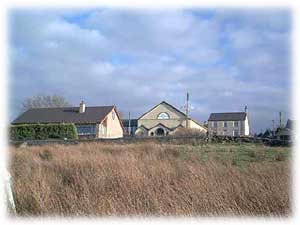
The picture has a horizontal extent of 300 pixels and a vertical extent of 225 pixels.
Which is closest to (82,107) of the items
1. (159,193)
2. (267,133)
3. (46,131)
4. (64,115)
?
(64,115)

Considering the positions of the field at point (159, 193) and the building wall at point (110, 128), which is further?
the building wall at point (110, 128)

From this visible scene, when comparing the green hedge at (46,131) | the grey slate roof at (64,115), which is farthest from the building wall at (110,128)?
the green hedge at (46,131)

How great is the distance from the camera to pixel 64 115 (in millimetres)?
53094

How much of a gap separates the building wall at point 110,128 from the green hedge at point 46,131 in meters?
11.3

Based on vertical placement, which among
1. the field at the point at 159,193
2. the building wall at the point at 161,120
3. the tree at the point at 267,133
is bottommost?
the field at the point at 159,193

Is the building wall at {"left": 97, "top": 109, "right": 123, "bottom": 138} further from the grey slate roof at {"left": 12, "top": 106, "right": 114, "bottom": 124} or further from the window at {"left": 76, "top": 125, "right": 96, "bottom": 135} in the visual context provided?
the window at {"left": 76, "top": 125, "right": 96, "bottom": 135}

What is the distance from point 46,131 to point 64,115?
14.8 metres

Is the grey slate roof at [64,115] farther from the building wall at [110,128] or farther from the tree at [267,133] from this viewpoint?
the tree at [267,133]

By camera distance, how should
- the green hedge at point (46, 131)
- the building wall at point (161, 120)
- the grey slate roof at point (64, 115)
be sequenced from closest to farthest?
the green hedge at point (46, 131)
the grey slate roof at point (64, 115)
the building wall at point (161, 120)

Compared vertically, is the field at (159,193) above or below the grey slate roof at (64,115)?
below

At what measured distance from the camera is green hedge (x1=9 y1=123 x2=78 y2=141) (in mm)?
37778

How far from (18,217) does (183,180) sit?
7.71 feet

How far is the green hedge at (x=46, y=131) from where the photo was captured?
37.8m

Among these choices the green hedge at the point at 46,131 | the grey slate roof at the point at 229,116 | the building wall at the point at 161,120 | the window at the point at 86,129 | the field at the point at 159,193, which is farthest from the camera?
the grey slate roof at the point at 229,116
